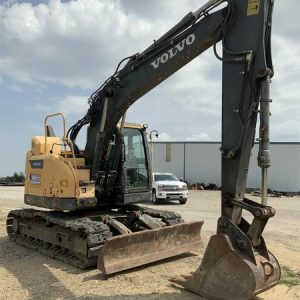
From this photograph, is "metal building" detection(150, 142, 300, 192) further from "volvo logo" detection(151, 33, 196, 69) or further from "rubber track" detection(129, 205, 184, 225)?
"volvo logo" detection(151, 33, 196, 69)

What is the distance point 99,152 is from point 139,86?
1.73 metres

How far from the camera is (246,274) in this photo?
5711 millimetres

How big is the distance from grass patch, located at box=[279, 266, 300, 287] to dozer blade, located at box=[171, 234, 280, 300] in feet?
4.74

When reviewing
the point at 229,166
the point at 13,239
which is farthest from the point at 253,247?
the point at 13,239

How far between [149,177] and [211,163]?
1076 inches

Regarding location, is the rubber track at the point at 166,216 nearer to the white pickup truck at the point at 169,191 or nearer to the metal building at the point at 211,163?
the white pickup truck at the point at 169,191

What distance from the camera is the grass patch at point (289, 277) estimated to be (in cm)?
736

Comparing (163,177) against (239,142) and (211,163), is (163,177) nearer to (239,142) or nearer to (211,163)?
(211,163)

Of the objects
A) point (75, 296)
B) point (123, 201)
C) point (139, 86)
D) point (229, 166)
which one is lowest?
point (75, 296)

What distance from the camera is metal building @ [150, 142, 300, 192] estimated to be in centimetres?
3400

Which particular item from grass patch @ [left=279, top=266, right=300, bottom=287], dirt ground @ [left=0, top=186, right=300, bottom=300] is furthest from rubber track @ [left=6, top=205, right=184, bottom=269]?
grass patch @ [left=279, top=266, right=300, bottom=287]

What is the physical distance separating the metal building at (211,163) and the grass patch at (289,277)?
23.7 m

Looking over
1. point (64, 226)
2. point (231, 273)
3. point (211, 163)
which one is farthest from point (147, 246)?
point (211, 163)

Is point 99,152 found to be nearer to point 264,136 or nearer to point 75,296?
point 75,296
